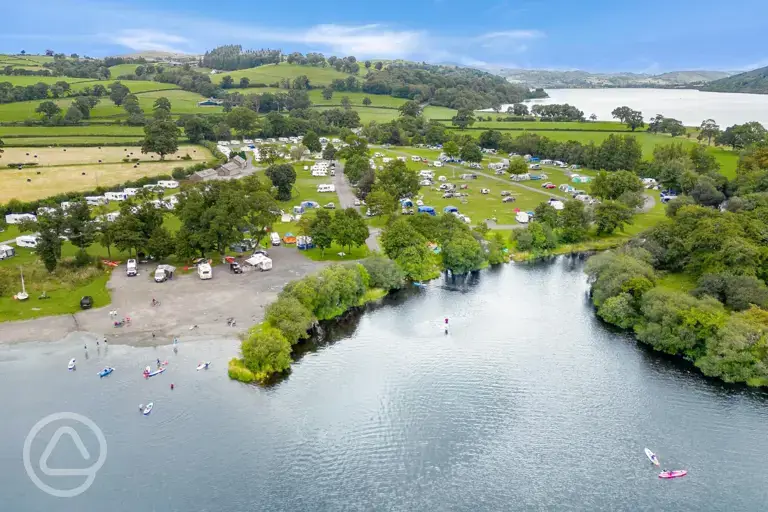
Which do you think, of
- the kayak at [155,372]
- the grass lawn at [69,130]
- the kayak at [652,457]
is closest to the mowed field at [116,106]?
the grass lawn at [69,130]

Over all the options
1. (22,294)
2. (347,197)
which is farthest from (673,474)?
(347,197)

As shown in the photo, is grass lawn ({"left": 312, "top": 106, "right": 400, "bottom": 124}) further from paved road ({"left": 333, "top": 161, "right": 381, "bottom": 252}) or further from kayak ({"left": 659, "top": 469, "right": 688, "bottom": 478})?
kayak ({"left": 659, "top": 469, "right": 688, "bottom": 478})

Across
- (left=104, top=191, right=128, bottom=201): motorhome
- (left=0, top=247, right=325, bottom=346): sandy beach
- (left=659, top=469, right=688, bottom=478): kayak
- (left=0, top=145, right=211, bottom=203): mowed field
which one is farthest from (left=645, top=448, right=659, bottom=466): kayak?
(left=0, top=145, right=211, bottom=203): mowed field

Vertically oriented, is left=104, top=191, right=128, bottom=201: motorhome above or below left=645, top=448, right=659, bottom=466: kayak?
above

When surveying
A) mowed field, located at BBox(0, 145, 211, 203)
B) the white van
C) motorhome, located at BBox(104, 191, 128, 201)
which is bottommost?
the white van

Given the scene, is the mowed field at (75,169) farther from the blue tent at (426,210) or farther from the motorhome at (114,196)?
the blue tent at (426,210)

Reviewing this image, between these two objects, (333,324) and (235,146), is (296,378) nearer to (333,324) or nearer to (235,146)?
(333,324)
